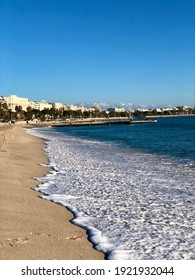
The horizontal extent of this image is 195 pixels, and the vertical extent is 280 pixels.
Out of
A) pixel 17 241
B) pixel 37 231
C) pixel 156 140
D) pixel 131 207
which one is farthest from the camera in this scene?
pixel 156 140

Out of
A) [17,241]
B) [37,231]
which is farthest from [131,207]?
[17,241]

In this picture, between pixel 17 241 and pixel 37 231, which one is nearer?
pixel 17 241

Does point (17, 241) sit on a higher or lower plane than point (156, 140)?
higher

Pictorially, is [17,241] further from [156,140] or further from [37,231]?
[156,140]

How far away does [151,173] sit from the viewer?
14.4m

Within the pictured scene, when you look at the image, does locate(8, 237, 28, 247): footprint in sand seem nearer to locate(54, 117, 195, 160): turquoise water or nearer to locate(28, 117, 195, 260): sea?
locate(28, 117, 195, 260): sea

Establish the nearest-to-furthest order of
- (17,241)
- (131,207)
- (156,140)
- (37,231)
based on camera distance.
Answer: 1. (17,241)
2. (37,231)
3. (131,207)
4. (156,140)

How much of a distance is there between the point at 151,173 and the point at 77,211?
262 inches

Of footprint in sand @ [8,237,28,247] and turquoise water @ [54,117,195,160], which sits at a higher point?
footprint in sand @ [8,237,28,247]

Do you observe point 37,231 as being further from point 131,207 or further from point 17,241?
point 131,207

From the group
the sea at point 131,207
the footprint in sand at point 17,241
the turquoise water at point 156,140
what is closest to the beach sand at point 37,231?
the footprint in sand at point 17,241

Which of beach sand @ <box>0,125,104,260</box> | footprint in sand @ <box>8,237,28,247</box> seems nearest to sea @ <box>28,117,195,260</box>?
beach sand @ <box>0,125,104,260</box>

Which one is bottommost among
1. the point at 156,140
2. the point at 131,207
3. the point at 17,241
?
the point at 156,140
